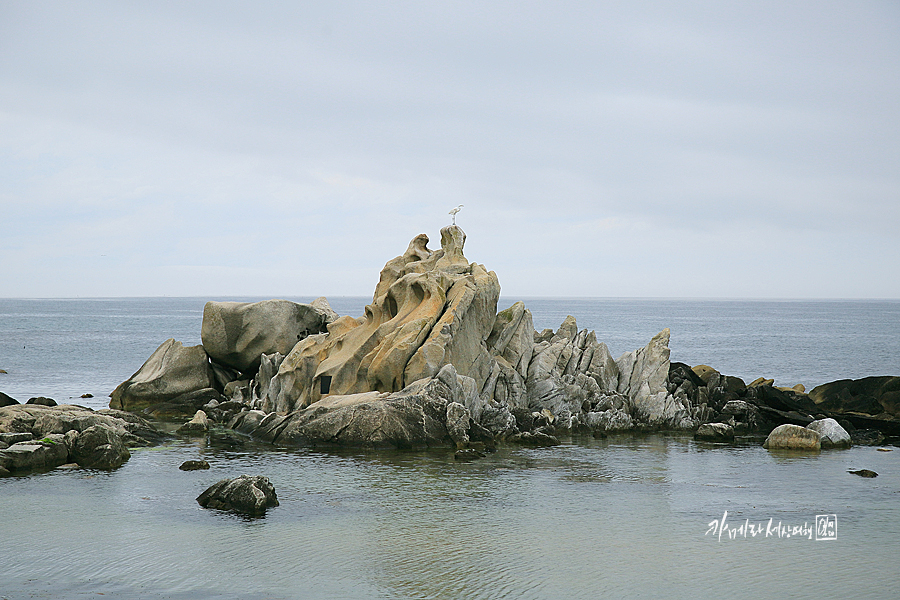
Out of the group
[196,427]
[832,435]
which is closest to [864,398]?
[832,435]

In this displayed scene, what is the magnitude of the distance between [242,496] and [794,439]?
932 inches

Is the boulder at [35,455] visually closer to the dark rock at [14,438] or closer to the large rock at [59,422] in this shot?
the dark rock at [14,438]

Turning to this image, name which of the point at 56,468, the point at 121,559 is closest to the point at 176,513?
the point at 121,559

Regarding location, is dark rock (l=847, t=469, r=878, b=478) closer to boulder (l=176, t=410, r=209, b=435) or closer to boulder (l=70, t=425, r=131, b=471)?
boulder (l=70, t=425, r=131, b=471)

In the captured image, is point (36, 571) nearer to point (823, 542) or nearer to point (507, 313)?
point (823, 542)

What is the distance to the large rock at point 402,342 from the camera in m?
35.3

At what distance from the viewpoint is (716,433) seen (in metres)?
36.3

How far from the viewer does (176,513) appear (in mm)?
22219

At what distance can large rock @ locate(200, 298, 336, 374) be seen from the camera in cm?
4431

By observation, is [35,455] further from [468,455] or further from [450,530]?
[450,530]

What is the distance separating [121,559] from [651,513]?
1445 cm

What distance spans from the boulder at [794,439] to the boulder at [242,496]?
21.9 metres
